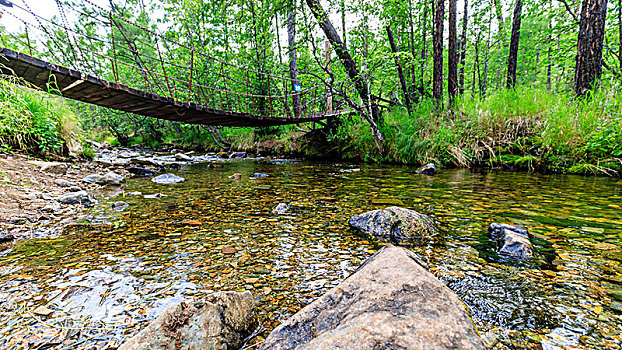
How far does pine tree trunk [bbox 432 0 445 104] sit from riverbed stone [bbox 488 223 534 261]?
247 inches

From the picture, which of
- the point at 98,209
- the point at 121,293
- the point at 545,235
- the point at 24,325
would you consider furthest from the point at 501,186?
the point at 98,209

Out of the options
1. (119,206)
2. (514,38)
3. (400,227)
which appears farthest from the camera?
(514,38)

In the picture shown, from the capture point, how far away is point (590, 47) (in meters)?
5.53

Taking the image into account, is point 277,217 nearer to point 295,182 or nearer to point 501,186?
point 295,182

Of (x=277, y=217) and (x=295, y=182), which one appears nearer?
(x=277, y=217)

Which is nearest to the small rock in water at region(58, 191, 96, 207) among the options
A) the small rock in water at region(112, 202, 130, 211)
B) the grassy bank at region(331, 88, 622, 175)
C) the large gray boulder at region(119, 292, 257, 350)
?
the small rock in water at region(112, 202, 130, 211)

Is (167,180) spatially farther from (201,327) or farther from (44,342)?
(201,327)

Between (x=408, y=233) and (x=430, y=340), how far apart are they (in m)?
1.47

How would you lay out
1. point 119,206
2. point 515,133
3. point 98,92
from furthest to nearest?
1. point 515,133
2. point 98,92
3. point 119,206

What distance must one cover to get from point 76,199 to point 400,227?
12.4ft

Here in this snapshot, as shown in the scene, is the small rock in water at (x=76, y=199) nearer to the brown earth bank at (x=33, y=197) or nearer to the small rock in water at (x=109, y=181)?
the brown earth bank at (x=33, y=197)

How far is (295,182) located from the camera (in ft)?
16.2

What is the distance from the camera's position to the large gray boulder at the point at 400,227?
81.9 inches

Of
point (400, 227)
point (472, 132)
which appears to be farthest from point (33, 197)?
point (472, 132)
